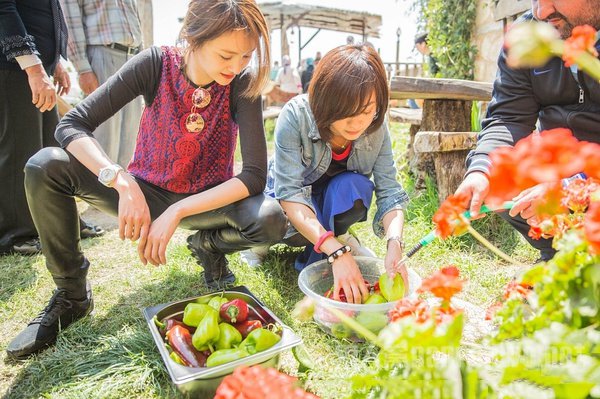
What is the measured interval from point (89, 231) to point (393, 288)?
6.54 ft

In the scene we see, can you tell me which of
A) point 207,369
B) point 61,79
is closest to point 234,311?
point 207,369

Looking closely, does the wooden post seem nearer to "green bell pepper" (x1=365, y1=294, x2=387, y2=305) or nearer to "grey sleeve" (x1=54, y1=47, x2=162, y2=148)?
"green bell pepper" (x1=365, y1=294, x2=387, y2=305)

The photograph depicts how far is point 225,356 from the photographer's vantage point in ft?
3.91

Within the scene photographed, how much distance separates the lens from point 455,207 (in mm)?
608

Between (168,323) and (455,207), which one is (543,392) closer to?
(455,207)

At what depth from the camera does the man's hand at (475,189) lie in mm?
1150

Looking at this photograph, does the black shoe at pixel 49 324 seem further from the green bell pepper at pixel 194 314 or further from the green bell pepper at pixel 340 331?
the green bell pepper at pixel 340 331

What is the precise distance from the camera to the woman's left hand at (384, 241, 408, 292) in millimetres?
1499

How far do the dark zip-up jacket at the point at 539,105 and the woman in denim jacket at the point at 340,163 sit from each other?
380 millimetres

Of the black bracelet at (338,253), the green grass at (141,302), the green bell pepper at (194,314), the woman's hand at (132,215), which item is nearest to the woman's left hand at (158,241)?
the woman's hand at (132,215)

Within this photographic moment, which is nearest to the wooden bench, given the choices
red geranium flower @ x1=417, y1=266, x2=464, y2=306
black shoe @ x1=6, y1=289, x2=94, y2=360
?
black shoe @ x1=6, y1=289, x2=94, y2=360

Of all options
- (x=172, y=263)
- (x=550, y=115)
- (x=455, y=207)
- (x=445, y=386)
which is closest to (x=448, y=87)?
(x=550, y=115)

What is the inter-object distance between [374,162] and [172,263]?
1091 millimetres

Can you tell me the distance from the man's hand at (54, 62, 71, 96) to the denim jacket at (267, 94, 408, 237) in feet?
4.96
